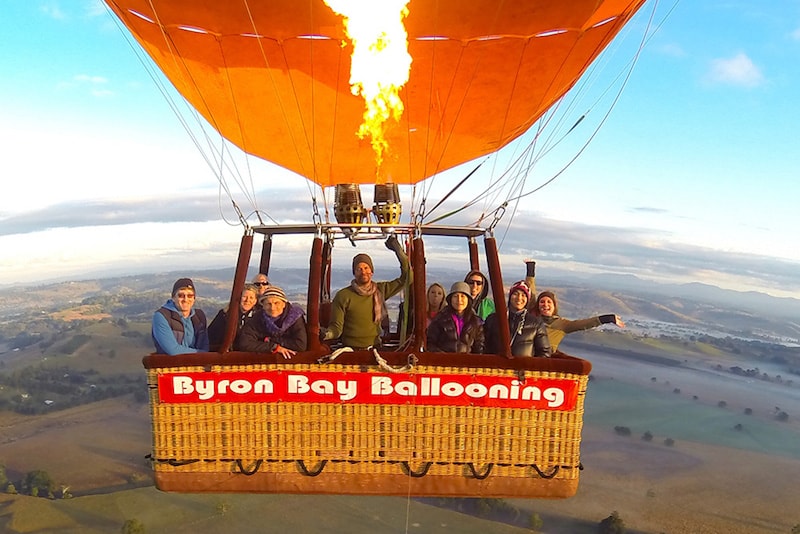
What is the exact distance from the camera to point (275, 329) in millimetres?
4145

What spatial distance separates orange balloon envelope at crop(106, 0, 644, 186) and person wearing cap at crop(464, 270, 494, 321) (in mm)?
1974

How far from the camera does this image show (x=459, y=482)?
4.19 metres

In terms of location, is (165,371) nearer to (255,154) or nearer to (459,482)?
(459,482)

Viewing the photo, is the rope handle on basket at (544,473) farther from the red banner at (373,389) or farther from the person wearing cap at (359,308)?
the person wearing cap at (359,308)

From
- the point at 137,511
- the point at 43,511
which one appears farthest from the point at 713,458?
the point at 43,511

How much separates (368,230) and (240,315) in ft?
4.96

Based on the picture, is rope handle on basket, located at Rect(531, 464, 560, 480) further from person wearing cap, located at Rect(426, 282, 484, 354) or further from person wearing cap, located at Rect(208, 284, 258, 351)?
person wearing cap, located at Rect(208, 284, 258, 351)

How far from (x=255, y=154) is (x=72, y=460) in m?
93.3

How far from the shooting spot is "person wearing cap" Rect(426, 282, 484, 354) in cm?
431

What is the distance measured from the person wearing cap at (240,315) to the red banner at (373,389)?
460mm

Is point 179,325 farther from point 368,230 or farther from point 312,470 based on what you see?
point 368,230

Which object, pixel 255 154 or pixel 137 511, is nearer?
pixel 255 154

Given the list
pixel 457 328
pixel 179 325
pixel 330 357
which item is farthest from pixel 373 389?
pixel 179 325

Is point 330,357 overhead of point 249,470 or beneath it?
overhead
